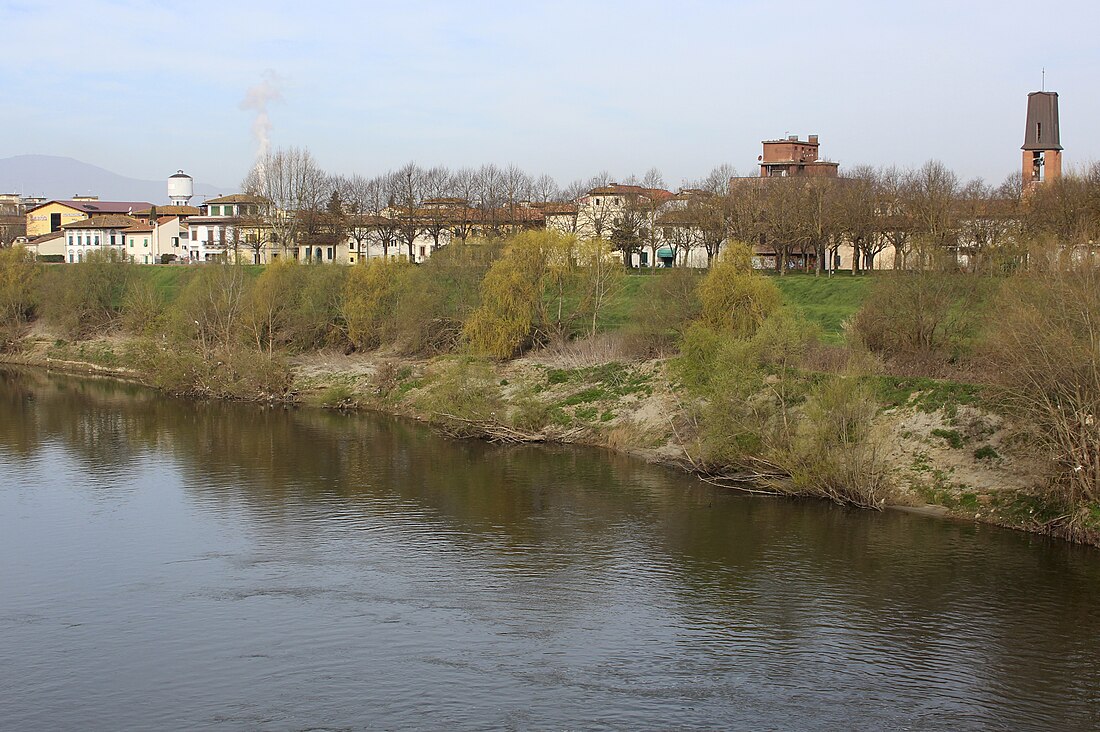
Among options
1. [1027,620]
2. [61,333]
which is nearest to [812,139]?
[61,333]

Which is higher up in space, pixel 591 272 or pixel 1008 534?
pixel 591 272

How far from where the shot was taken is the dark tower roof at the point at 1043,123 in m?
83.7

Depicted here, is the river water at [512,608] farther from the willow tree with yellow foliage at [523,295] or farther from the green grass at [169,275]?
the green grass at [169,275]

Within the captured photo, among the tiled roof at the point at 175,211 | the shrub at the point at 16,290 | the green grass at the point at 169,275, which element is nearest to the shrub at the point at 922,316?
the green grass at the point at 169,275

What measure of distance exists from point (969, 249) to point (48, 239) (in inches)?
3939

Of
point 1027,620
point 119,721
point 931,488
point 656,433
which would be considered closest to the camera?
point 119,721

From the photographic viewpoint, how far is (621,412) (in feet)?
145

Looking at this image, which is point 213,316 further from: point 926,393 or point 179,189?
point 179,189

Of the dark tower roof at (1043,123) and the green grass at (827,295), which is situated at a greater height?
the dark tower roof at (1043,123)

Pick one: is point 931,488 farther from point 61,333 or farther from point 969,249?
point 61,333

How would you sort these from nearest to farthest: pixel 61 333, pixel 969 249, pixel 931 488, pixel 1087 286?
pixel 1087 286
pixel 931 488
pixel 969 249
pixel 61 333

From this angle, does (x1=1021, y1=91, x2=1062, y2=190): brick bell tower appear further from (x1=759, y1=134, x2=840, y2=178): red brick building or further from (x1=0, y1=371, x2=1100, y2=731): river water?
(x1=0, y1=371, x2=1100, y2=731): river water

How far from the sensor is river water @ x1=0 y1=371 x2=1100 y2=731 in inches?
788

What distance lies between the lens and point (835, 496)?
33.6 metres
